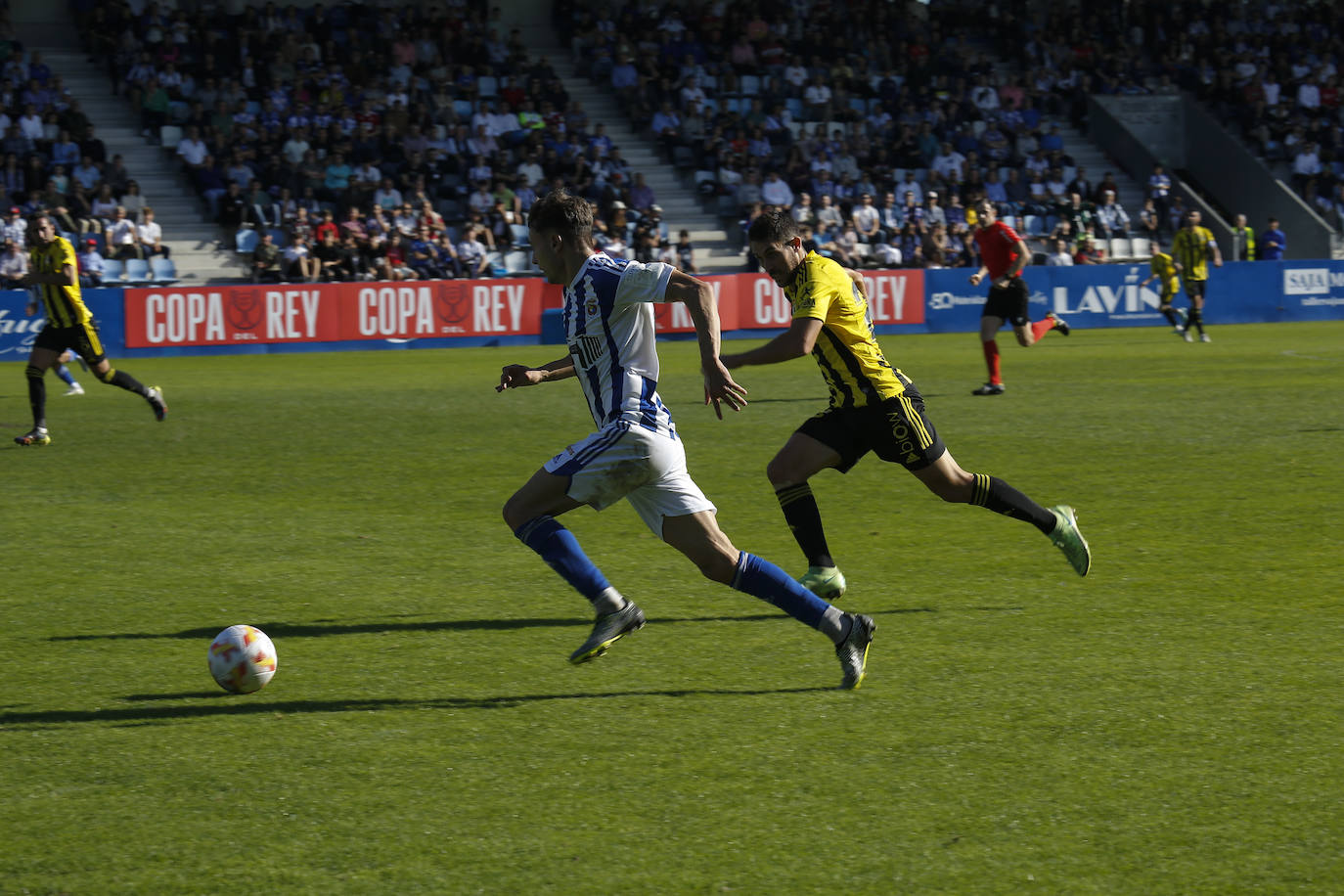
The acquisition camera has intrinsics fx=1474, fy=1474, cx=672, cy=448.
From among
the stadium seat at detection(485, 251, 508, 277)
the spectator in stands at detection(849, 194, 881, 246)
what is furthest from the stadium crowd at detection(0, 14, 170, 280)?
the spectator in stands at detection(849, 194, 881, 246)

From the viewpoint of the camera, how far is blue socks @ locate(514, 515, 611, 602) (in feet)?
18.1

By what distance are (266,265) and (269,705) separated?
21941 mm

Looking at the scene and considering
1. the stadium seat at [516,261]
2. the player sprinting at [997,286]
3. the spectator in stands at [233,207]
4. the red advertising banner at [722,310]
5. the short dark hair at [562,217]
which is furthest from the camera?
the stadium seat at [516,261]

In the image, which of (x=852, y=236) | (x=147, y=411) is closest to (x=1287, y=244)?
(x=852, y=236)

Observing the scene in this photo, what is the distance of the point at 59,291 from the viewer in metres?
13.4

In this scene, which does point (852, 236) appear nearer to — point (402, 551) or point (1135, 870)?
point (402, 551)

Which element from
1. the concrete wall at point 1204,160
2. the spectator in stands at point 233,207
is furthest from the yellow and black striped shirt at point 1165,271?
the spectator in stands at point 233,207

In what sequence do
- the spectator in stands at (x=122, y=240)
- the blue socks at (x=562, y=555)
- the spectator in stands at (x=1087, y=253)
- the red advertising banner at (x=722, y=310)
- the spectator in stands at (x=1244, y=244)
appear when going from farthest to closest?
the spectator in stands at (x=1244, y=244) < the spectator in stands at (x=1087, y=253) < the red advertising banner at (x=722, y=310) < the spectator in stands at (x=122, y=240) < the blue socks at (x=562, y=555)

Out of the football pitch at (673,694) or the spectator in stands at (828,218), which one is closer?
the football pitch at (673,694)

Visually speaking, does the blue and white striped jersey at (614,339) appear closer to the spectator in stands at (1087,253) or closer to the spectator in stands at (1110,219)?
the spectator in stands at (1087,253)

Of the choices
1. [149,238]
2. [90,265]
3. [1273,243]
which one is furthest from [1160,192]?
[90,265]

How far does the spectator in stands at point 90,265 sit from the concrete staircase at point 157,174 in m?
1.80

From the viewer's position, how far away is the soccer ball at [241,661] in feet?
17.4

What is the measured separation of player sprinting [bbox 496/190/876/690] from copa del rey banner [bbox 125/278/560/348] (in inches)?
788
